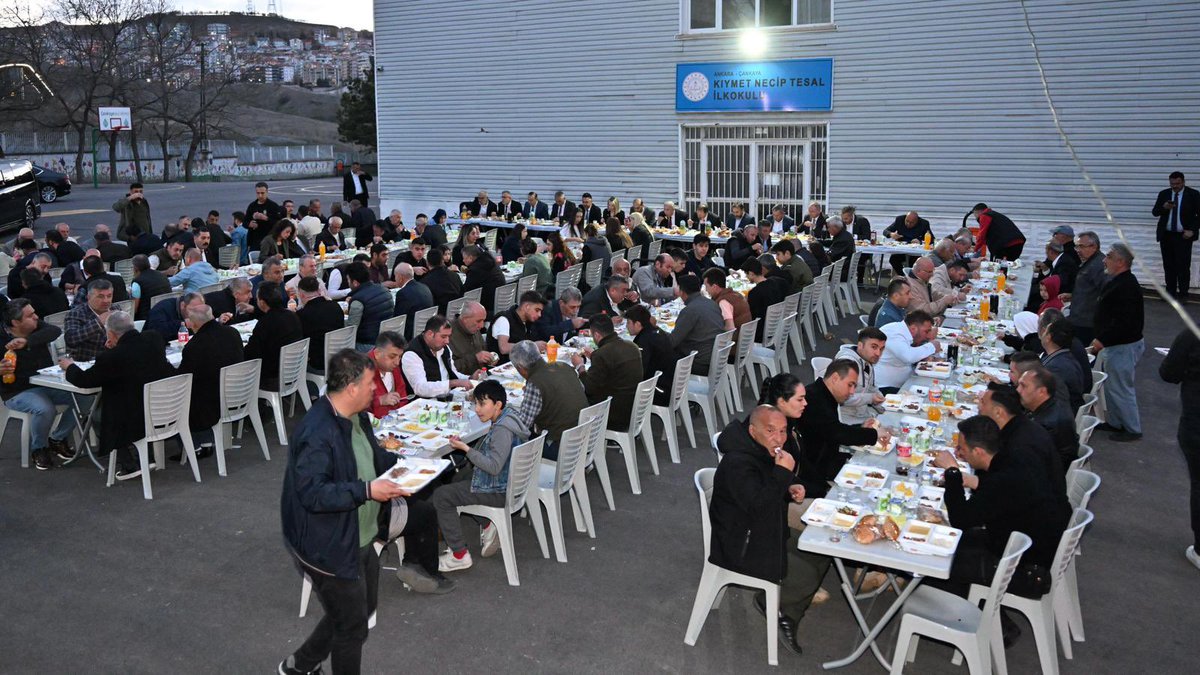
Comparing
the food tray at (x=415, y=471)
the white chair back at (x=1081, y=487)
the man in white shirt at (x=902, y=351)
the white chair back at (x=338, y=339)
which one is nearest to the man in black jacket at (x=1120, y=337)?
the man in white shirt at (x=902, y=351)

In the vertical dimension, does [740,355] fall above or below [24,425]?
above

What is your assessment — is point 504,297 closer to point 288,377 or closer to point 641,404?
point 288,377

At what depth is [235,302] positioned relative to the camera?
1157 cm

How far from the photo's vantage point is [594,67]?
23109 millimetres

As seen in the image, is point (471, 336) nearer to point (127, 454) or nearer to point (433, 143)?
point (127, 454)

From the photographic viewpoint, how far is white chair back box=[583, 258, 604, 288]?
15461 millimetres

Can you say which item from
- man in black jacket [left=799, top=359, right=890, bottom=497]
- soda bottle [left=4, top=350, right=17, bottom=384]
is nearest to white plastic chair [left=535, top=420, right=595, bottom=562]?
man in black jacket [left=799, top=359, right=890, bottom=497]

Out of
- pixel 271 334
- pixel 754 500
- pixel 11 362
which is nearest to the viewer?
pixel 754 500

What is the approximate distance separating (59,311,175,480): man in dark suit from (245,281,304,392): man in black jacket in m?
1.25

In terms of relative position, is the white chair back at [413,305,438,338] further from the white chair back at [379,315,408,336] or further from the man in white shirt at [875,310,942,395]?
the man in white shirt at [875,310,942,395]

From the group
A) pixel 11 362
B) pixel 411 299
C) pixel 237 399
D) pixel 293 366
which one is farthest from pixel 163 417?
pixel 411 299

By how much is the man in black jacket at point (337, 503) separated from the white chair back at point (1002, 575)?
10.4ft

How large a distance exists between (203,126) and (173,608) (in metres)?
53.6

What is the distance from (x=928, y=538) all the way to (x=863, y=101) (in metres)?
16.1
